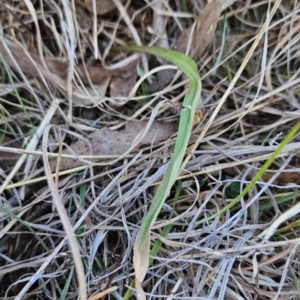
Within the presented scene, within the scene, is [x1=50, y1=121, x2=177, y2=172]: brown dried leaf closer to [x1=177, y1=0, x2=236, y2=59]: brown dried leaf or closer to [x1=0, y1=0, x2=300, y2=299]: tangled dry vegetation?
[x1=0, y1=0, x2=300, y2=299]: tangled dry vegetation

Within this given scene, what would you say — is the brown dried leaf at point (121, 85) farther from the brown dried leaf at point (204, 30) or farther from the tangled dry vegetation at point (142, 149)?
the brown dried leaf at point (204, 30)

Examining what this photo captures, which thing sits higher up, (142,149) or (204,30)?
(204,30)

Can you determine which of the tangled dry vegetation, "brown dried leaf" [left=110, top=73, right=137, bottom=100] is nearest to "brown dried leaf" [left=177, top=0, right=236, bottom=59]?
the tangled dry vegetation

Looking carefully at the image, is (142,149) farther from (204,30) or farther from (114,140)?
(204,30)

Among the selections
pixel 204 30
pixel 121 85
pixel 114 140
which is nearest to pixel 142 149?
pixel 114 140

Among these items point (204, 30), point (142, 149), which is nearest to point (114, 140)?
point (142, 149)

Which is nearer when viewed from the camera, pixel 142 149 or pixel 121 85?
pixel 142 149
